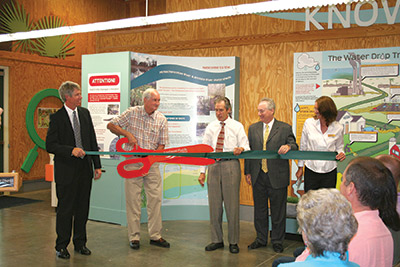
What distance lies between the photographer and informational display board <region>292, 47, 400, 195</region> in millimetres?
5688

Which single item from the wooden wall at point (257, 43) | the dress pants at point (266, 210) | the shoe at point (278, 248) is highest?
the wooden wall at point (257, 43)

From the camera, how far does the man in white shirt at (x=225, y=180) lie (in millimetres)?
5102

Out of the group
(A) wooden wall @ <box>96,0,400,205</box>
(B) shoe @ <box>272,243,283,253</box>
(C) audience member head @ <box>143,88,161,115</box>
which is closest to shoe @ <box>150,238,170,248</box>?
(B) shoe @ <box>272,243,283,253</box>

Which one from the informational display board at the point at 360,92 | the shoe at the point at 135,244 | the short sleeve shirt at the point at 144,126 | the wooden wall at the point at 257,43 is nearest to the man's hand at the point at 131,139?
the short sleeve shirt at the point at 144,126

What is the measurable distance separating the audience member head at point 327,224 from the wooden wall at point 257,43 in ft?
15.3

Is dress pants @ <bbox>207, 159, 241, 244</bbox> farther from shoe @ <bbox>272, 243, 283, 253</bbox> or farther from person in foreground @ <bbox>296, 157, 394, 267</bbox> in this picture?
person in foreground @ <bbox>296, 157, 394, 267</bbox>

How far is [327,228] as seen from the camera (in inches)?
68.1

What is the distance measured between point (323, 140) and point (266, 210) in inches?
43.2

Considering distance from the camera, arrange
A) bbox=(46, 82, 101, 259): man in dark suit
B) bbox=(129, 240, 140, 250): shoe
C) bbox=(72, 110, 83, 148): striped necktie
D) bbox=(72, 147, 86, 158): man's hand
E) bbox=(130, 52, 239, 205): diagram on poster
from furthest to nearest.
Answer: bbox=(130, 52, 239, 205): diagram on poster < bbox=(129, 240, 140, 250): shoe < bbox=(72, 110, 83, 148): striped necktie < bbox=(46, 82, 101, 259): man in dark suit < bbox=(72, 147, 86, 158): man's hand

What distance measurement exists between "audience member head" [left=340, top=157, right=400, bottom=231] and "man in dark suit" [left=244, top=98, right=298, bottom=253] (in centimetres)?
287

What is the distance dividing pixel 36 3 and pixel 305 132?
719 cm

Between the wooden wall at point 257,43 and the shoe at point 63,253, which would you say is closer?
the shoe at point 63,253

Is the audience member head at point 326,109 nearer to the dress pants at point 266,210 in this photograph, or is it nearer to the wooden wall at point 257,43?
the dress pants at point 266,210

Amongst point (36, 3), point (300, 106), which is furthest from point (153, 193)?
point (36, 3)
